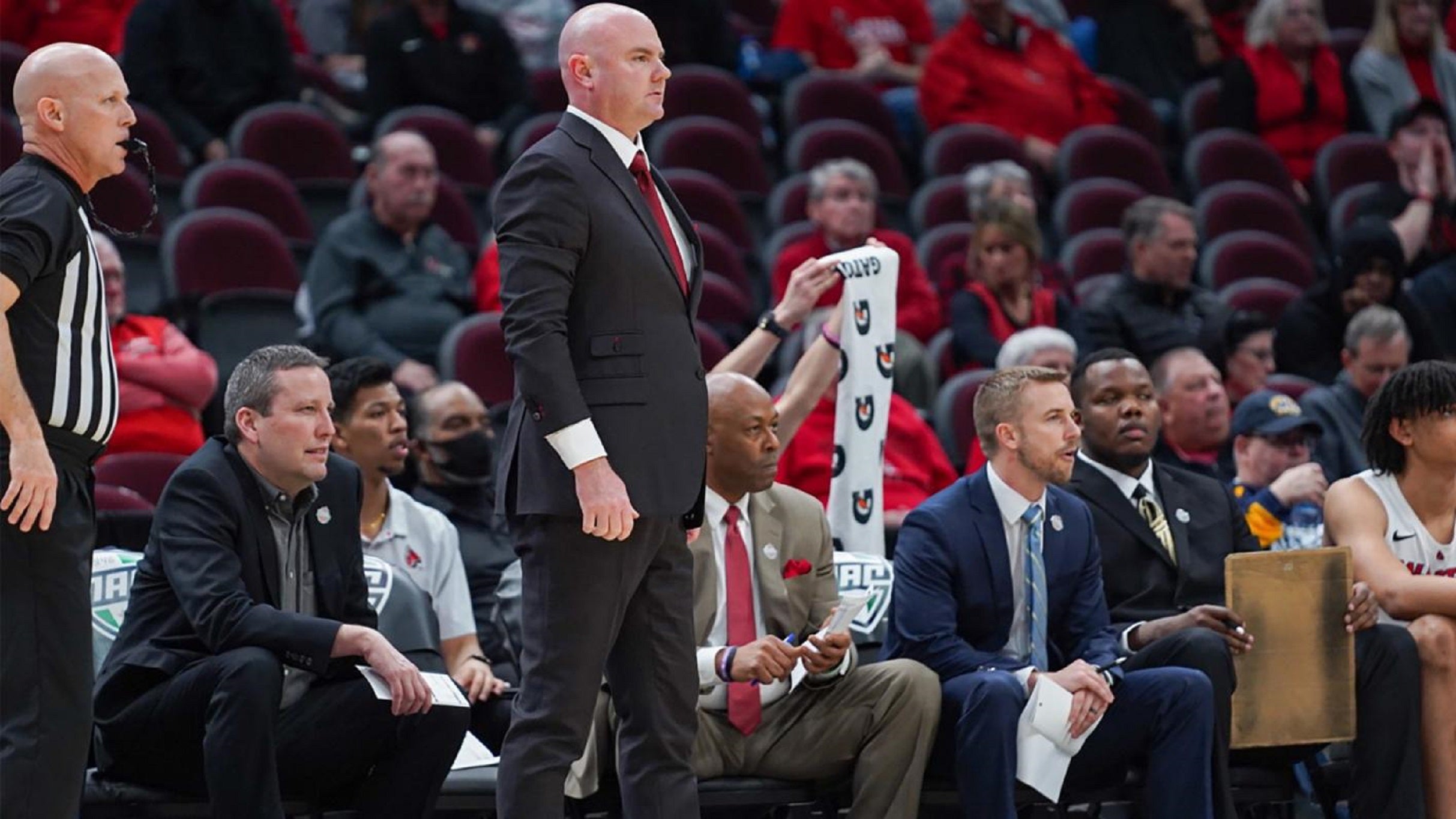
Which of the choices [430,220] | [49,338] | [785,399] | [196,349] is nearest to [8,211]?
[49,338]

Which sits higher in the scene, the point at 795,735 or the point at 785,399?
the point at 785,399

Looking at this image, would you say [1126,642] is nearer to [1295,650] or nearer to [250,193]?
[1295,650]

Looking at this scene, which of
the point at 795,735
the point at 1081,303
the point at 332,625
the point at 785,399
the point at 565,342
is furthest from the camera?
the point at 1081,303

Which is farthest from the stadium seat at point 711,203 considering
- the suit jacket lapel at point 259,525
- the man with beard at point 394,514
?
the suit jacket lapel at point 259,525

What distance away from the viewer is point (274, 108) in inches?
337

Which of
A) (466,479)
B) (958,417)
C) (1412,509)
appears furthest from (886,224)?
(1412,509)

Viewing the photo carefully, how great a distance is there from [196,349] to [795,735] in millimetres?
3063

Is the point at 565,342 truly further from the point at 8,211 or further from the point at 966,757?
the point at 966,757

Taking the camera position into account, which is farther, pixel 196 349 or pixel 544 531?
pixel 196 349

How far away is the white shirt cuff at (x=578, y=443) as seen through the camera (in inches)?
149

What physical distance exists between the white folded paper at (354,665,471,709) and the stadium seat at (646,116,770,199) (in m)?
4.55

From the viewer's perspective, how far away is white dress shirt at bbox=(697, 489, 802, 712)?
16.0ft

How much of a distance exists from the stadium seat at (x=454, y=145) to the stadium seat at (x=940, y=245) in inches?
73.1

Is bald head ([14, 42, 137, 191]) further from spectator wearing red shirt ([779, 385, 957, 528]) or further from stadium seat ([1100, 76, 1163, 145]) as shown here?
stadium seat ([1100, 76, 1163, 145])
